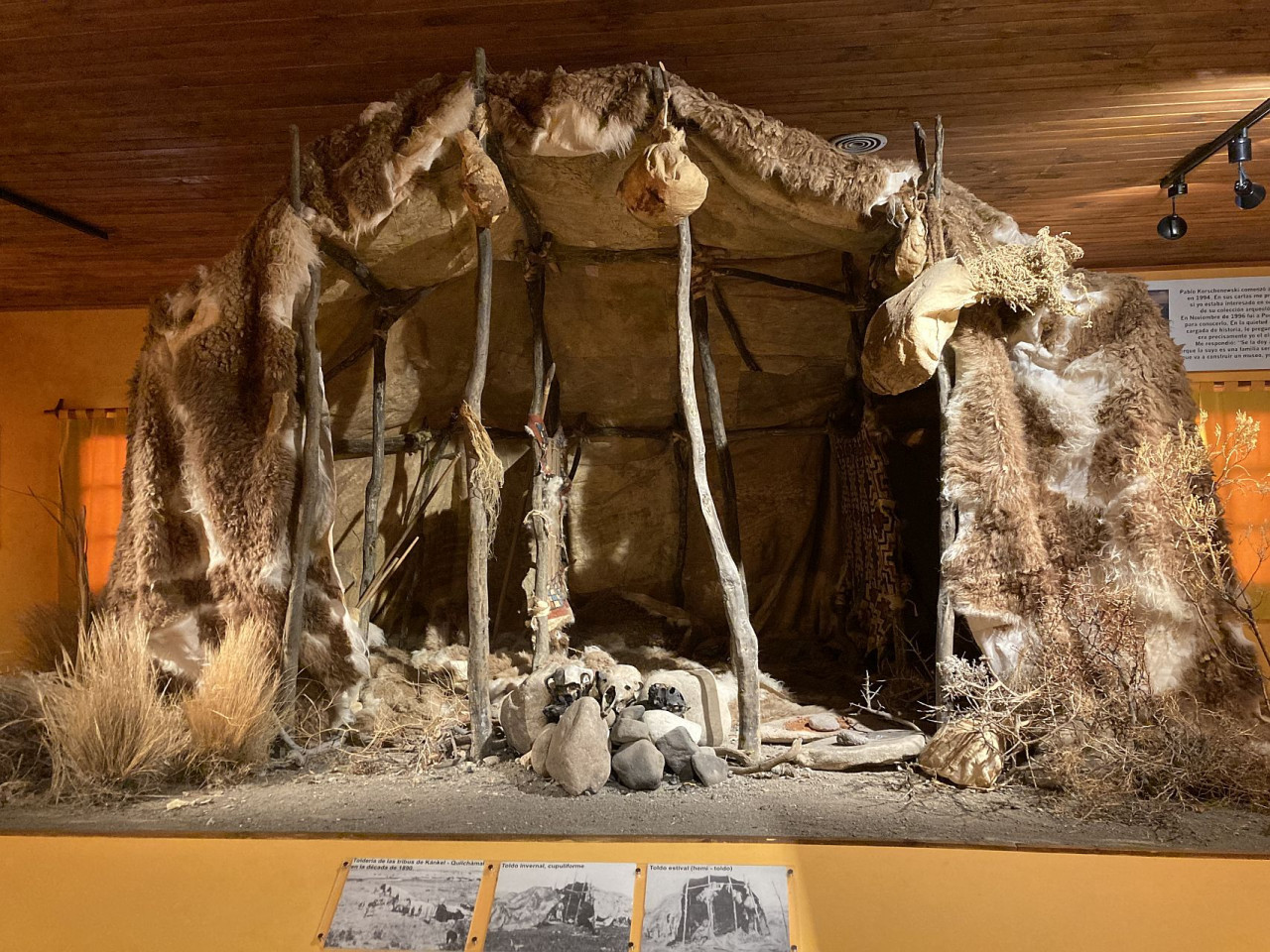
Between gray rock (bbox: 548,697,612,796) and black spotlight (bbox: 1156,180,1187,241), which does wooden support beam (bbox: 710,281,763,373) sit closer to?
black spotlight (bbox: 1156,180,1187,241)

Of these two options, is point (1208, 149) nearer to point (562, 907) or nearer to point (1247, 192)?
point (1247, 192)

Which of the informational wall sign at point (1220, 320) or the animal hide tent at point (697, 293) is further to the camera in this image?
the informational wall sign at point (1220, 320)

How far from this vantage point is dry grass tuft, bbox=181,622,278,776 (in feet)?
8.36

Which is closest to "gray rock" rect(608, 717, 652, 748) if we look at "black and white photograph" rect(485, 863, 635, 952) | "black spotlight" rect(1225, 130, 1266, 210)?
"black and white photograph" rect(485, 863, 635, 952)

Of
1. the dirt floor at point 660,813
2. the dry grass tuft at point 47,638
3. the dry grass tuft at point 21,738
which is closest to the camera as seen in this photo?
the dirt floor at point 660,813

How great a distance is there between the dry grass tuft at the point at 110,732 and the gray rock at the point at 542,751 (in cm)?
100

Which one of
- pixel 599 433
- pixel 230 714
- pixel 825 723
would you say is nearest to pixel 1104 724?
pixel 825 723

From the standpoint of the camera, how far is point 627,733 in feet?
8.82

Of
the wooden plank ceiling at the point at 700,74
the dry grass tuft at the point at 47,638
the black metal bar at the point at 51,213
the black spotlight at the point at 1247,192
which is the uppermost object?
the wooden plank ceiling at the point at 700,74

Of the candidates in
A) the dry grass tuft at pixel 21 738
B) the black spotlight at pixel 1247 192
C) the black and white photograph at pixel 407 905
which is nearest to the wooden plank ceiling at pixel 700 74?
the black spotlight at pixel 1247 192

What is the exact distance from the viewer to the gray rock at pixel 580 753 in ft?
8.13

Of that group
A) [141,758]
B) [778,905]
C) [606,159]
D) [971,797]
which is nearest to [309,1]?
[606,159]

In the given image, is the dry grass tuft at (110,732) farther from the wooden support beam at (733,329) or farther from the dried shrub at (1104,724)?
the wooden support beam at (733,329)

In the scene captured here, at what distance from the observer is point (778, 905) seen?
1.77m
